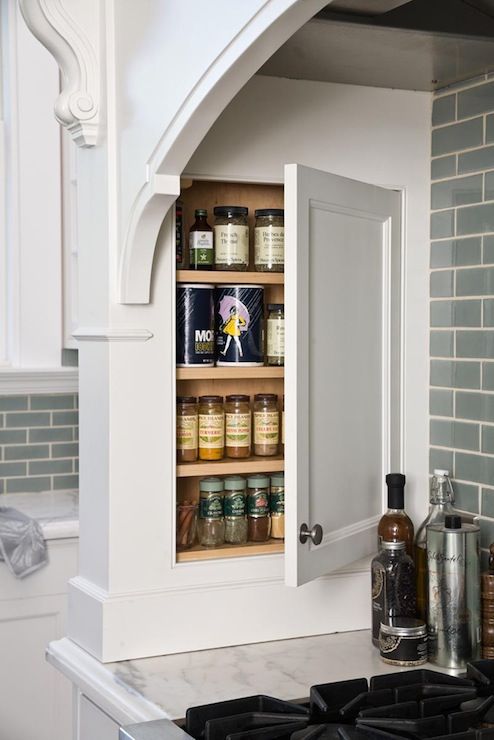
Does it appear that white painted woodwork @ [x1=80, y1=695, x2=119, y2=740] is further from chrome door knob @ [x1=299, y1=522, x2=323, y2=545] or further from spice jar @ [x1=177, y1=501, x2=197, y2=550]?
chrome door knob @ [x1=299, y1=522, x2=323, y2=545]

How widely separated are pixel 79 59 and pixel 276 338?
73 centimetres

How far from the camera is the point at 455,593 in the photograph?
6.81 feet

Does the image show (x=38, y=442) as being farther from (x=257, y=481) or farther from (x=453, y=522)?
(x=453, y=522)

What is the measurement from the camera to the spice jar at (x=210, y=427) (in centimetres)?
221

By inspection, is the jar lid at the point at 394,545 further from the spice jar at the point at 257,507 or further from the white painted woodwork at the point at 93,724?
the white painted woodwork at the point at 93,724

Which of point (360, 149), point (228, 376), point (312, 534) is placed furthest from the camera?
point (360, 149)

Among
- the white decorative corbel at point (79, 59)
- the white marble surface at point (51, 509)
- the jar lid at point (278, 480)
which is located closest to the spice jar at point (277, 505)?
the jar lid at point (278, 480)

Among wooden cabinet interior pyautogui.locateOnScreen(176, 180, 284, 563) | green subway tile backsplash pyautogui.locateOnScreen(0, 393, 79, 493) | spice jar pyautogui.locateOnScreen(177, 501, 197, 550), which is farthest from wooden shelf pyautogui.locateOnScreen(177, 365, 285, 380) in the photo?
green subway tile backsplash pyautogui.locateOnScreen(0, 393, 79, 493)

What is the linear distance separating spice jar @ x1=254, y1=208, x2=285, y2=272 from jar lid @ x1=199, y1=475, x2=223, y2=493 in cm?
48

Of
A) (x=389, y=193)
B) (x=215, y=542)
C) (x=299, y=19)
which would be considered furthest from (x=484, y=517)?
(x=299, y=19)

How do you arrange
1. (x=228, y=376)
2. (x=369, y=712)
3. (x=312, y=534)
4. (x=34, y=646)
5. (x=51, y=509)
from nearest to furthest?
(x=369, y=712)
(x=312, y=534)
(x=228, y=376)
(x=34, y=646)
(x=51, y=509)

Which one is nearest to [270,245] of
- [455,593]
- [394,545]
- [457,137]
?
[457,137]

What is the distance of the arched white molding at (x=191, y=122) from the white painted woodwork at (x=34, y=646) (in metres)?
1.45

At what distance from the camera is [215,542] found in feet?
7.30
